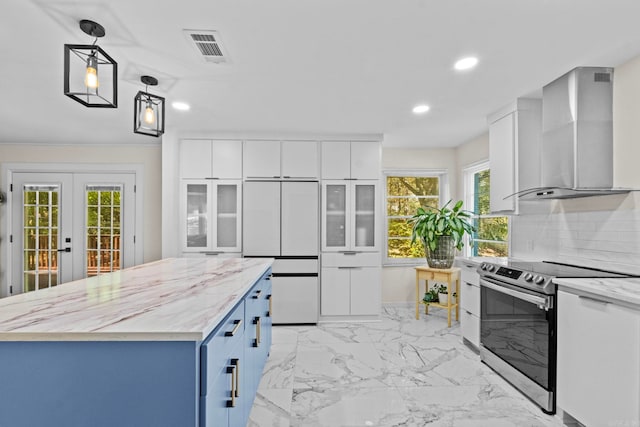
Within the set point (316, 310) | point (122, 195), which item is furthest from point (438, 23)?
point (122, 195)

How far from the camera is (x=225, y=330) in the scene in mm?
1446

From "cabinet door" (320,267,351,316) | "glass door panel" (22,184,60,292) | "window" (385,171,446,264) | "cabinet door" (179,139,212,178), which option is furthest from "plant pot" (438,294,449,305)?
"glass door panel" (22,184,60,292)

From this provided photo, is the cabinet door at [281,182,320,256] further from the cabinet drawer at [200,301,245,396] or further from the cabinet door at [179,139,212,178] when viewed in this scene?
the cabinet drawer at [200,301,245,396]

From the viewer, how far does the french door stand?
16.3ft

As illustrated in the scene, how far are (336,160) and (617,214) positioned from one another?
9.17ft

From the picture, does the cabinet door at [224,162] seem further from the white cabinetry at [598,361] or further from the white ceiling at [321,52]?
the white cabinetry at [598,361]

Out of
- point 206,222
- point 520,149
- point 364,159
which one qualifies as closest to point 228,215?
point 206,222

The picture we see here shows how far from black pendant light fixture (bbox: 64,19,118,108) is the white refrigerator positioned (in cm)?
191

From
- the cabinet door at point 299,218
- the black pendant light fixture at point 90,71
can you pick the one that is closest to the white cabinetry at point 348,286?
the cabinet door at point 299,218

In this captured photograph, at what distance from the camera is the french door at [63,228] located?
4973 mm

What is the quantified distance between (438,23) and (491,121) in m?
1.93

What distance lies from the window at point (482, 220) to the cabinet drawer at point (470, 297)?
107 centimetres

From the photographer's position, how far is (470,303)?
10.8 feet

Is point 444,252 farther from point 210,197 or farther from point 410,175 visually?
point 210,197
